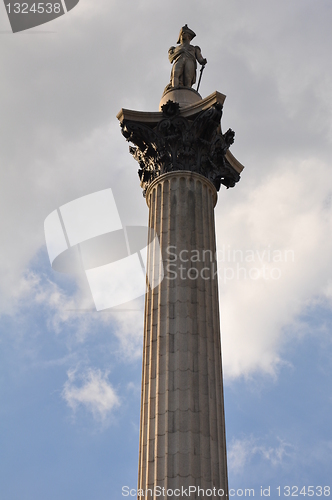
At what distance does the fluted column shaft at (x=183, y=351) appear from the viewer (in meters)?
18.2

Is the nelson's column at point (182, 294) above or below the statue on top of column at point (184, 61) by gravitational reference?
below

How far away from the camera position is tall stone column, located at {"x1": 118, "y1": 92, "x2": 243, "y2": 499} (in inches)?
719

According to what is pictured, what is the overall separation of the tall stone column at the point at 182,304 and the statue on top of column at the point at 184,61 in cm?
411

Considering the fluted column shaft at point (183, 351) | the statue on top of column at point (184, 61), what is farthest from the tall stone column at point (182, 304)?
the statue on top of column at point (184, 61)

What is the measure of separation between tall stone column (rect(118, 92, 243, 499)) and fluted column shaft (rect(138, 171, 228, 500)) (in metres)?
0.03

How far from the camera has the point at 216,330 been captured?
848 inches

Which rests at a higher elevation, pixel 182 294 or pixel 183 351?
pixel 182 294

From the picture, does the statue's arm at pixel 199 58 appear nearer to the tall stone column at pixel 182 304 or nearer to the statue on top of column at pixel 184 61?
the statue on top of column at pixel 184 61

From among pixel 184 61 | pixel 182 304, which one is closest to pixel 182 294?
pixel 182 304

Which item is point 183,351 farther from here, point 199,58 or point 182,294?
point 199,58

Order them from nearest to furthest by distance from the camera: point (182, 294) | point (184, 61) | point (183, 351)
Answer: point (183, 351) → point (182, 294) → point (184, 61)

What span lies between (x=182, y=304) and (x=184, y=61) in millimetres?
13756

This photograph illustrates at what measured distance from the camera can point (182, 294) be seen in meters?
21.6

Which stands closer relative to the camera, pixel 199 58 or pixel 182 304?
pixel 182 304
